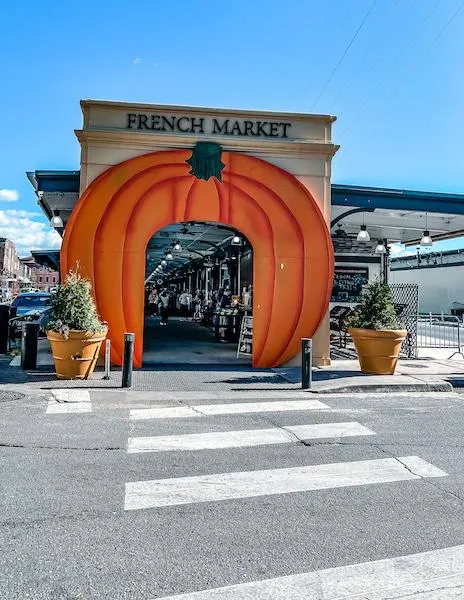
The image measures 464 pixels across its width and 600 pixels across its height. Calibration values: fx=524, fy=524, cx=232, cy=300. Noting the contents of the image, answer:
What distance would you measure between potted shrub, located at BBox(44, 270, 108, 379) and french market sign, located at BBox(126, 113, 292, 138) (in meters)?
3.97

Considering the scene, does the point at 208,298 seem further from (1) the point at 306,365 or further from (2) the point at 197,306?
(1) the point at 306,365

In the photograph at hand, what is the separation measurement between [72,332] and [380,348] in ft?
19.8

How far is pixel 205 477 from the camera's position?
15.6 ft

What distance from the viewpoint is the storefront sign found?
724 inches

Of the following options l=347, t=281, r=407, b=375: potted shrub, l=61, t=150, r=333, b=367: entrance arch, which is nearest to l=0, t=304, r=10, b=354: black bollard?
l=61, t=150, r=333, b=367: entrance arch

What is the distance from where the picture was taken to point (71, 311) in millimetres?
9469

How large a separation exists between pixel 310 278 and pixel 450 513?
7.91 m

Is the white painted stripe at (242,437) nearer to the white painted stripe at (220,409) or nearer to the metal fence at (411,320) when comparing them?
the white painted stripe at (220,409)

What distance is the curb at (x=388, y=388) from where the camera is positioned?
9.26m

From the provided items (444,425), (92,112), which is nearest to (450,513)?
(444,425)

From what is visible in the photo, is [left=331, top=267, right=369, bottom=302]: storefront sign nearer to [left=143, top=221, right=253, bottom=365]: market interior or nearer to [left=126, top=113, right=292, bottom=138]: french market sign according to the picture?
[left=143, top=221, right=253, bottom=365]: market interior

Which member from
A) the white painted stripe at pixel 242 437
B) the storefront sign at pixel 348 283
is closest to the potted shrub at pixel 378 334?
the white painted stripe at pixel 242 437

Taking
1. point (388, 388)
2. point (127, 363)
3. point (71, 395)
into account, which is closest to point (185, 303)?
point (127, 363)

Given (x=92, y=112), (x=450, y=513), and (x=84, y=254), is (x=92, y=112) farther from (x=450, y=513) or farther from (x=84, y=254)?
(x=450, y=513)
